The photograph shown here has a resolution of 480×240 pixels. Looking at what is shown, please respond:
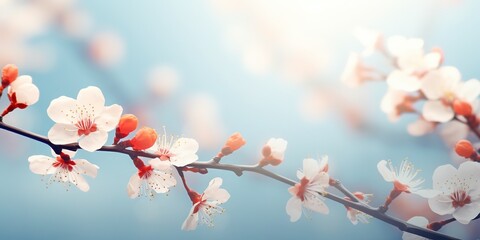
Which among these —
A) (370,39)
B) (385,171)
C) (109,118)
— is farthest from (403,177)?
(109,118)

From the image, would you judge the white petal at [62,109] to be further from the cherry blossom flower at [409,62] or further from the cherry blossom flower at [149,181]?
the cherry blossom flower at [409,62]

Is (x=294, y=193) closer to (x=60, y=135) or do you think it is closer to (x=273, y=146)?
(x=273, y=146)

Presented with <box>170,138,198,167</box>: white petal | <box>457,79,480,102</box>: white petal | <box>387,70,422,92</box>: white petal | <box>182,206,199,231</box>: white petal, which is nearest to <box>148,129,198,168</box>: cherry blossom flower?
<box>170,138,198,167</box>: white petal

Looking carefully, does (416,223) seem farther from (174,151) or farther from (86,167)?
(86,167)

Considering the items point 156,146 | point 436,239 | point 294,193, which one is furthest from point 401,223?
point 156,146

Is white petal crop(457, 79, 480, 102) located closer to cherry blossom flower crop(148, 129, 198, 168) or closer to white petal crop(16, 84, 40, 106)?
cherry blossom flower crop(148, 129, 198, 168)
